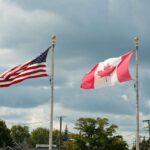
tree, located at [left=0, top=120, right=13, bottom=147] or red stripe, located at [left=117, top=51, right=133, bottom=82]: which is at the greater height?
red stripe, located at [left=117, top=51, right=133, bottom=82]

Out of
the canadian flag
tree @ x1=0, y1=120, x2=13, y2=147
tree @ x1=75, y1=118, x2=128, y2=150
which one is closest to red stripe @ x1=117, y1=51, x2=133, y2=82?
the canadian flag

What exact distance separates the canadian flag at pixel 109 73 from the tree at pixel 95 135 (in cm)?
4895

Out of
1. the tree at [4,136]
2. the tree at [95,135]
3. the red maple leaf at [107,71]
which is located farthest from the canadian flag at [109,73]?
the tree at [4,136]

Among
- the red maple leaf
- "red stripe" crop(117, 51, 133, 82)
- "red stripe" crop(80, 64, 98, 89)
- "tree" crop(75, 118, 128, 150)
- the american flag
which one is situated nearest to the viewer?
"red stripe" crop(117, 51, 133, 82)

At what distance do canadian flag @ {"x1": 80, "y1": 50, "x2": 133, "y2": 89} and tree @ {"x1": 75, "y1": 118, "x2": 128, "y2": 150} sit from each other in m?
49.0

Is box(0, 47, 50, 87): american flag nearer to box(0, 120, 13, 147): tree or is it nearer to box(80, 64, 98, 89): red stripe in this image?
box(80, 64, 98, 89): red stripe

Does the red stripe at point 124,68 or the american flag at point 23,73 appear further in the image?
the american flag at point 23,73

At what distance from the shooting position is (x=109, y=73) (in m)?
28.2

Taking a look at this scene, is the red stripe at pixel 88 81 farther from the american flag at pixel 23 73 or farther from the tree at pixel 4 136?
the tree at pixel 4 136

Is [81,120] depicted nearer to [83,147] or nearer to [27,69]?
[83,147]

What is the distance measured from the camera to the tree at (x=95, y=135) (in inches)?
3031

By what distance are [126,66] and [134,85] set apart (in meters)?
1.66

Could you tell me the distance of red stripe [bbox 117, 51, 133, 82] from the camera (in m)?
27.5

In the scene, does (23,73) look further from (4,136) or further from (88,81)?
(4,136)
